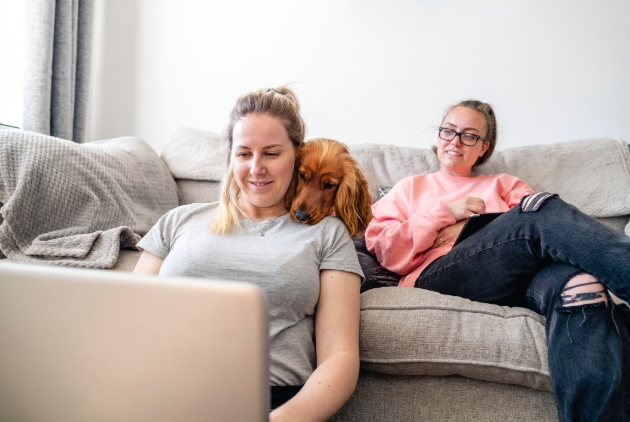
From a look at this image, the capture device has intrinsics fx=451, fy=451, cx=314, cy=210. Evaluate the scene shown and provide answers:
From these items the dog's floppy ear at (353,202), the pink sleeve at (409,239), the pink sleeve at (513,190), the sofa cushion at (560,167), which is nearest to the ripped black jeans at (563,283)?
the pink sleeve at (409,239)

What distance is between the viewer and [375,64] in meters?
2.29

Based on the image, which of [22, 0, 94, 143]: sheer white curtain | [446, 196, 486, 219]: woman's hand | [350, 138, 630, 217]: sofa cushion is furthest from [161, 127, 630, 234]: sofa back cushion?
[22, 0, 94, 143]: sheer white curtain

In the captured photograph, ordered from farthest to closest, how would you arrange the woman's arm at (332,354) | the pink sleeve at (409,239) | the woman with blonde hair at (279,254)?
the pink sleeve at (409,239) → the woman with blonde hair at (279,254) → the woman's arm at (332,354)

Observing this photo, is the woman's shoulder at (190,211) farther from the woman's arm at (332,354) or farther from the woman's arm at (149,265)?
the woman's arm at (332,354)

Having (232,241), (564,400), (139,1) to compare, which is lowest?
(564,400)

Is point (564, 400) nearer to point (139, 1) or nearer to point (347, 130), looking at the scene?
point (347, 130)

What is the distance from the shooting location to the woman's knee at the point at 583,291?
991 mm

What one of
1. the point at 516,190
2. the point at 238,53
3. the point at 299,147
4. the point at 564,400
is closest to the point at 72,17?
the point at 238,53

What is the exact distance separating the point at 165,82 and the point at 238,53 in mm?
447

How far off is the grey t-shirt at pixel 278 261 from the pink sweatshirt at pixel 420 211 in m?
0.44

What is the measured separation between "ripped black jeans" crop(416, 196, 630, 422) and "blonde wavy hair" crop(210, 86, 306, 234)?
56cm

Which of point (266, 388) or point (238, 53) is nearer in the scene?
point (266, 388)

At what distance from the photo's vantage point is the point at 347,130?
235 centimetres

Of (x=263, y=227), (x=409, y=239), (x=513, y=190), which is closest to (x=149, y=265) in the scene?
(x=263, y=227)
